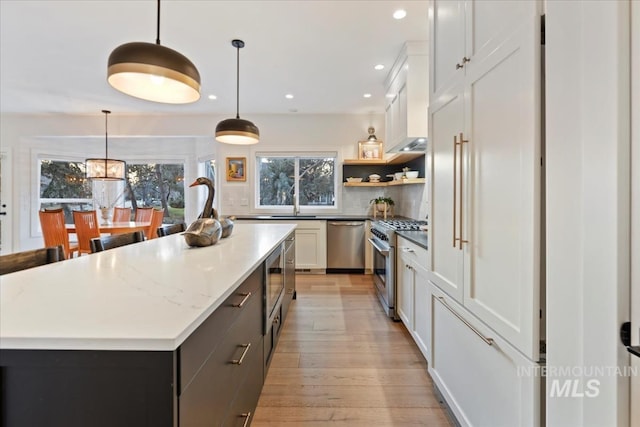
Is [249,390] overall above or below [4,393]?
below

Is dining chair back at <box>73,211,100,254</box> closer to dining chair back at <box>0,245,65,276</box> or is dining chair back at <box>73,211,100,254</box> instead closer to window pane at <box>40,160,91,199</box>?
window pane at <box>40,160,91,199</box>

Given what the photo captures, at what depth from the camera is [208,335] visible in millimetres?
839

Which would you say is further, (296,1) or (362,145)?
(362,145)

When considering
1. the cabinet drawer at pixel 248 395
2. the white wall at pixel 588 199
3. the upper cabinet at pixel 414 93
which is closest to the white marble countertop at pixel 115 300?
the cabinet drawer at pixel 248 395

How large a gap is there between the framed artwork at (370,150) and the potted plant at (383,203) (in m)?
0.74

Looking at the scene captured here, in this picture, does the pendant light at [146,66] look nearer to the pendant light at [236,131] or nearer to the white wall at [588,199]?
the pendant light at [236,131]

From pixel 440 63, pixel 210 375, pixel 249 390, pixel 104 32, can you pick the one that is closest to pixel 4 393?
pixel 210 375

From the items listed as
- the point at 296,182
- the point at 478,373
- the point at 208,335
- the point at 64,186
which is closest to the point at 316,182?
the point at 296,182

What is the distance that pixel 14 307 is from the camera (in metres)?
0.77

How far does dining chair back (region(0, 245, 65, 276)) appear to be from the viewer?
122 cm

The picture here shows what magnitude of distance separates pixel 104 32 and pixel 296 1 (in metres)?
1.88

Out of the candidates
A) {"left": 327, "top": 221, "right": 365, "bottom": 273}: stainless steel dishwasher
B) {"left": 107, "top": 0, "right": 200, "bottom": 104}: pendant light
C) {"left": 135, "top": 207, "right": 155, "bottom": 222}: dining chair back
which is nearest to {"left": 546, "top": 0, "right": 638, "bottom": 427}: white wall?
{"left": 107, "top": 0, "right": 200, "bottom": 104}: pendant light

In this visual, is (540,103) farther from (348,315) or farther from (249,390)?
(348,315)

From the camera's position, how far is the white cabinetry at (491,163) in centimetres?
93
